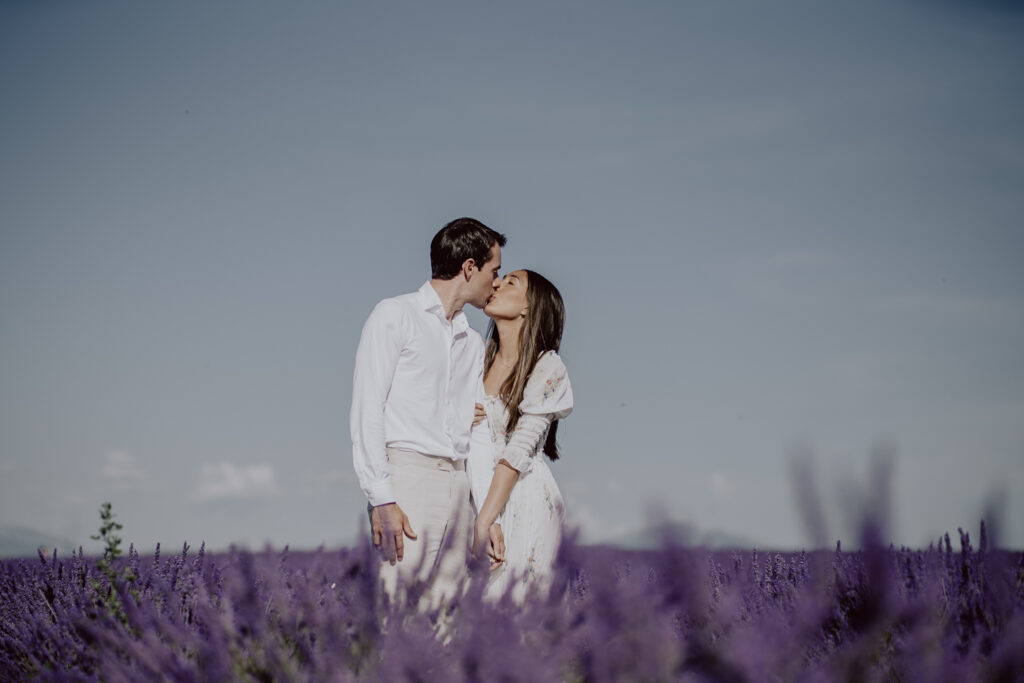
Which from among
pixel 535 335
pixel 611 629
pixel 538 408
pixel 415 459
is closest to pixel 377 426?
pixel 415 459

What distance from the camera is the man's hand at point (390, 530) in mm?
3174

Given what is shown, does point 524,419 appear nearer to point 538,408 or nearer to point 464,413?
point 538,408

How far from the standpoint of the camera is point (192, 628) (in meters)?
2.71

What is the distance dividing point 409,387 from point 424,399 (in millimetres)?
75

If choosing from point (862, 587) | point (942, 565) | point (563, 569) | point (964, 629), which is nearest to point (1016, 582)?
point (942, 565)

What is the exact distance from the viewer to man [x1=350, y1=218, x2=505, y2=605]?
319cm

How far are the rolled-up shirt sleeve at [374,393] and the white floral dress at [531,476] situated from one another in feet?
2.21

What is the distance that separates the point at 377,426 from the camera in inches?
126

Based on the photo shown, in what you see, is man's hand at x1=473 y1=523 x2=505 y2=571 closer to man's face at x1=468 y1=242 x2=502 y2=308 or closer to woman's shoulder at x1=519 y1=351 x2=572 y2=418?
woman's shoulder at x1=519 y1=351 x2=572 y2=418

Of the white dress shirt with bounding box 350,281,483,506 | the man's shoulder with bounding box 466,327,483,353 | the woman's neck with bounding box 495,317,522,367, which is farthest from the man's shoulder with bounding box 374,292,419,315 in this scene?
the woman's neck with bounding box 495,317,522,367

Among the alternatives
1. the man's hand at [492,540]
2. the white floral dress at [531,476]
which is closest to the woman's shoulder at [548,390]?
the white floral dress at [531,476]

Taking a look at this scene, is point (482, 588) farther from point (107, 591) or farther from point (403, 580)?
point (107, 591)

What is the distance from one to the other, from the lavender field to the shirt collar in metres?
1.18

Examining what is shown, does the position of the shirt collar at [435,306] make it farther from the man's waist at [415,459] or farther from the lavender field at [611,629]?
the lavender field at [611,629]
